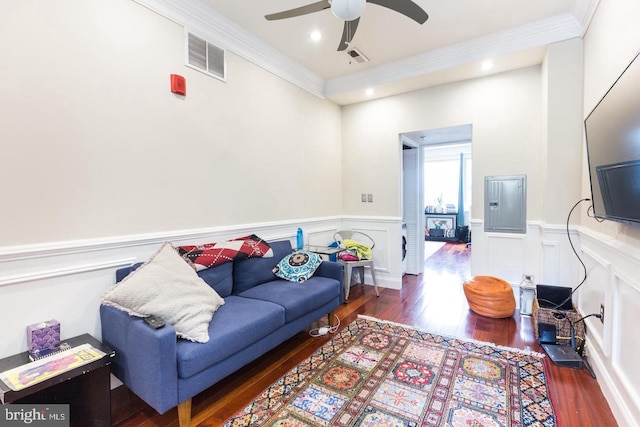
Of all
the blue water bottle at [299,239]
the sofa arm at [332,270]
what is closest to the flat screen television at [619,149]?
the sofa arm at [332,270]

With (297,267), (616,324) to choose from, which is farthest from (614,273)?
(297,267)

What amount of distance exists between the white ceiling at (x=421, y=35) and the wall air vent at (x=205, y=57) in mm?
203

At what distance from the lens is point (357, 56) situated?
A: 11.1ft

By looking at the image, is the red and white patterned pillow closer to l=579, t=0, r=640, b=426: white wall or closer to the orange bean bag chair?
the orange bean bag chair

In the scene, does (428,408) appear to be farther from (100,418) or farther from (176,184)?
(176,184)

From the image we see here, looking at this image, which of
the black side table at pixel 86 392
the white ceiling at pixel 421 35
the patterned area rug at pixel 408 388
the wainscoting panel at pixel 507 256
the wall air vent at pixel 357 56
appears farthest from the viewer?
the wainscoting panel at pixel 507 256

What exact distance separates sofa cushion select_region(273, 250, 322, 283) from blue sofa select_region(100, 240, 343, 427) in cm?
8

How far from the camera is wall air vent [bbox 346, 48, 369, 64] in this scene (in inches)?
128

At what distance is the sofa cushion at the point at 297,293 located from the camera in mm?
2332

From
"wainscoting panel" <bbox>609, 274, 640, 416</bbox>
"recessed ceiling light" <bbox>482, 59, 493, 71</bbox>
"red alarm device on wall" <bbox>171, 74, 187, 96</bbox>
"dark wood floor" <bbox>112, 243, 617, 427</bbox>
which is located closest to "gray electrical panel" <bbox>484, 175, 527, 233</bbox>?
"dark wood floor" <bbox>112, 243, 617, 427</bbox>

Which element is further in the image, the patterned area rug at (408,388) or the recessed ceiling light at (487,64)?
the recessed ceiling light at (487,64)

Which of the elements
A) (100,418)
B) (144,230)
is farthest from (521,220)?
(100,418)

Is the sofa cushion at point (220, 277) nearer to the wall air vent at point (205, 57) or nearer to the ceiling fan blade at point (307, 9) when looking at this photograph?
the wall air vent at point (205, 57)

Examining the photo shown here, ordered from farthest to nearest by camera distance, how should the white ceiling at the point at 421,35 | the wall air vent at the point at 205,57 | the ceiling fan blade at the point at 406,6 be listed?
1. the white ceiling at the point at 421,35
2. the wall air vent at the point at 205,57
3. the ceiling fan blade at the point at 406,6
